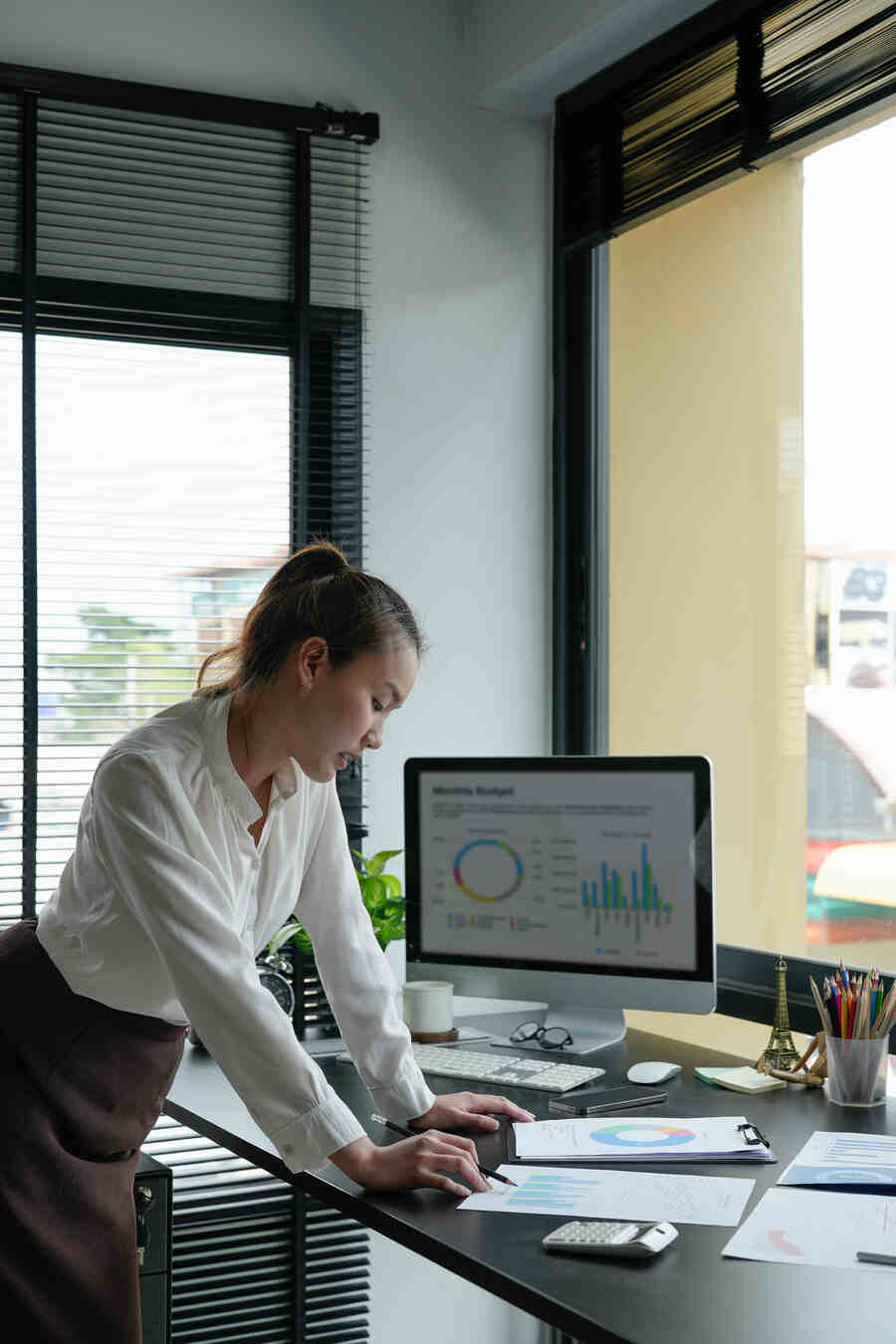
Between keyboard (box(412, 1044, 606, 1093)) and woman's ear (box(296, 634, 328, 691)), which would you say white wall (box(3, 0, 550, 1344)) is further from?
woman's ear (box(296, 634, 328, 691))

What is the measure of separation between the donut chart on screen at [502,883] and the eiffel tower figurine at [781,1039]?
453mm

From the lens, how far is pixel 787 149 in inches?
97.0

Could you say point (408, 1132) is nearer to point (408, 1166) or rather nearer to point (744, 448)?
point (408, 1166)

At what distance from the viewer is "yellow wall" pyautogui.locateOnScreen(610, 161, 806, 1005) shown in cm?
259

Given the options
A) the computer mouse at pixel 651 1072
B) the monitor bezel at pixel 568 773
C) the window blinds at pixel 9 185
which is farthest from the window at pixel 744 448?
the window blinds at pixel 9 185

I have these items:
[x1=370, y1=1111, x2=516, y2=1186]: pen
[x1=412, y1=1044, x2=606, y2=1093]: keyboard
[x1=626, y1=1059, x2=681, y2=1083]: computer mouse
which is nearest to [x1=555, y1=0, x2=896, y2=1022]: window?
[x1=626, y1=1059, x2=681, y2=1083]: computer mouse

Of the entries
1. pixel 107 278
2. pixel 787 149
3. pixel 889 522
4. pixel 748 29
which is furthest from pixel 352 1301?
pixel 748 29

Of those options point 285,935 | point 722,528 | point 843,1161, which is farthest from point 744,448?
point 843,1161

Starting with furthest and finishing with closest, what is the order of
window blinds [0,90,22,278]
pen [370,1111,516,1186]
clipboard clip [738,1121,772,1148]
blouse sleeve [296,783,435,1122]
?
A: window blinds [0,90,22,278], blouse sleeve [296,783,435,1122], clipboard clip [738,1121,772,1148], pen [370,1111,516,1186]

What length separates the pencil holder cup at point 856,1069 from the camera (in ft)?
6.18

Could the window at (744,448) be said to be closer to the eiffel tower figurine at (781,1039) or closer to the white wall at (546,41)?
the white wall at (546,41)

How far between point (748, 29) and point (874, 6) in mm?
308

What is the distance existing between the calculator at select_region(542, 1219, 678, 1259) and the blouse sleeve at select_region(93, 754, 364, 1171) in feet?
0.87

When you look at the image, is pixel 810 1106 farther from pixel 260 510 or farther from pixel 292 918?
pixel 260 510
